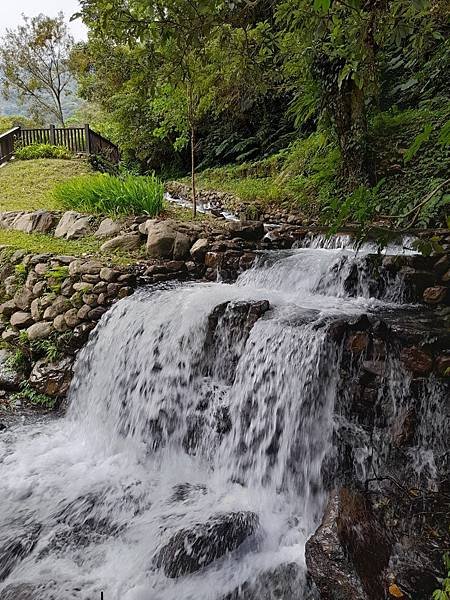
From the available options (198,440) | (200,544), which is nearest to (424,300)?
(198,440)

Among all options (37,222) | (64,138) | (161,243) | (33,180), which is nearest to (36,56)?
(64,138)

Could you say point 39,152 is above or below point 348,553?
above

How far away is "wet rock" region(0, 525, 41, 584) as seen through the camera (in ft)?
9.37

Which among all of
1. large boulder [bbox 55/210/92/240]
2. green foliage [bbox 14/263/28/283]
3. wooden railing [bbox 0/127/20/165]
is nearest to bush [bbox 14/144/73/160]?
wooden railing [bbox 0/127/20/165]

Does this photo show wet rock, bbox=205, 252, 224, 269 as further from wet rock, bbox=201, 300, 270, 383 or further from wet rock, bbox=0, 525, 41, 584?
wet rock, bbox=0, 525, 41, 584

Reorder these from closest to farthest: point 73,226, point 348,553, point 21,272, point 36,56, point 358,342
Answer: point 348,553 < point 358,342 < point 21,272 < point 73,226 < point 36,56

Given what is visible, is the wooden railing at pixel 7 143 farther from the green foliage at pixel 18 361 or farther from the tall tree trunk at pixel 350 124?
the green foliage at pixel 18 361

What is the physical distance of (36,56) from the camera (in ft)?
71.7

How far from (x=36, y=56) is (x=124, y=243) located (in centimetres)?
2027

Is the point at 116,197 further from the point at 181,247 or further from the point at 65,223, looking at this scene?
the point at 181,247

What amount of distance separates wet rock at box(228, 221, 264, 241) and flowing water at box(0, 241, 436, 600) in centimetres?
135

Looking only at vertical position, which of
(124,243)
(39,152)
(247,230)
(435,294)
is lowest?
(435,294)

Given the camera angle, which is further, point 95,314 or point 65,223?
point 65,223

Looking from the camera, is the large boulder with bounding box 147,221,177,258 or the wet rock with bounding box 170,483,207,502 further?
the large boulder with bounding box 147,221,177,258
